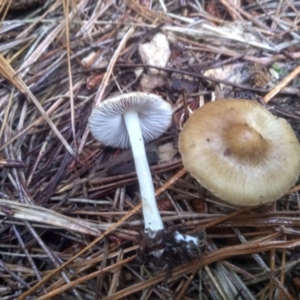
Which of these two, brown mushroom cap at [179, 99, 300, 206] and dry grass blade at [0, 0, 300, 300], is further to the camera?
dry grass blade at [0, 0, 300, 300]

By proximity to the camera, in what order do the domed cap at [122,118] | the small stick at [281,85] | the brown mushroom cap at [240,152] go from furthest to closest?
1. the small stick at [281,85]
2. the domed cap at [122,118]
3. the brown mushroom cap at [240,152]

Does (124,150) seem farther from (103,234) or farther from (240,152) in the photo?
(240,152)

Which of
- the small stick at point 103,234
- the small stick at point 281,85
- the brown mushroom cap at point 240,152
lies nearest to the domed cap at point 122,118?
the brown mushroom cap at point 240,152

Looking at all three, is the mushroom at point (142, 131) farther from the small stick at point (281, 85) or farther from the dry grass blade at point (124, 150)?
the small stick at point (281, 85)

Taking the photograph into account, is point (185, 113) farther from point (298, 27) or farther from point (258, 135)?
point (298, 27)

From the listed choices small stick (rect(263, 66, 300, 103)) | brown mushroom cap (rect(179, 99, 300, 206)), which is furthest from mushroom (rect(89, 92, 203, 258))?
small stick (rect(263, 66, 300, 103))

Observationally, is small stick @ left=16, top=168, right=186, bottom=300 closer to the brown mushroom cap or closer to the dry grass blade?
the dry grass blade

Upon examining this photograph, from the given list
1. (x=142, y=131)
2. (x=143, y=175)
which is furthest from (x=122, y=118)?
(x=143, y=175)
